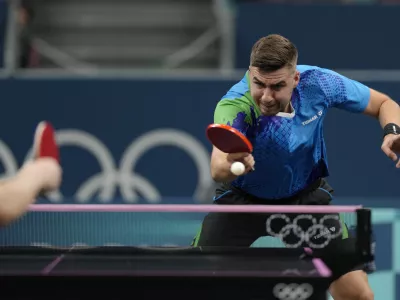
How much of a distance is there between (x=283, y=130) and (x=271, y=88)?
38cm

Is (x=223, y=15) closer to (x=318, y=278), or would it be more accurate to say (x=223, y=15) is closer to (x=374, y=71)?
(x=374, y=71)

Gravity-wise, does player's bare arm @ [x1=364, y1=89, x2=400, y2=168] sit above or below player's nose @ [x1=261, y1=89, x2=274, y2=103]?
below

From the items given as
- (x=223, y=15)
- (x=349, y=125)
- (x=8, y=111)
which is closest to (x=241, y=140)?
(x=349, y=125)

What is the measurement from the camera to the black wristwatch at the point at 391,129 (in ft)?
12.6

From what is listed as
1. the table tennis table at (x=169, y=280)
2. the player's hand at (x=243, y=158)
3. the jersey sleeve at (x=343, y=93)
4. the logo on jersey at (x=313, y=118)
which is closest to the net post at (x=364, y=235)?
the table tennis table at (x=169, y=280)

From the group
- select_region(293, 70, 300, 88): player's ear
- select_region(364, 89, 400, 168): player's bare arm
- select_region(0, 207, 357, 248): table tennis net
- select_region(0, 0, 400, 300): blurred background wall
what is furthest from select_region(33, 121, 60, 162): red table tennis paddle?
select_region(0, 0, 400, 300): blurred background wall

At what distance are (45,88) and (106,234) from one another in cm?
377

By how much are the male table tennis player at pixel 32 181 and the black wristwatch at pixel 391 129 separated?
5.78 feet

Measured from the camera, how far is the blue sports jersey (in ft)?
12.8

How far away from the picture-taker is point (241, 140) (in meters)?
2.96

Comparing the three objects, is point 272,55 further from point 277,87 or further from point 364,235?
point 364,235

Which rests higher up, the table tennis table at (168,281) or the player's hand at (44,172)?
the player's hand at (44,172)

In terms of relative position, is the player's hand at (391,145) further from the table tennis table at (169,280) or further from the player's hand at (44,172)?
the player's hand at (44,172)

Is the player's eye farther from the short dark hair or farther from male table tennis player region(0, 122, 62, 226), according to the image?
male table tennis player region(0, 122, 62, 226)
